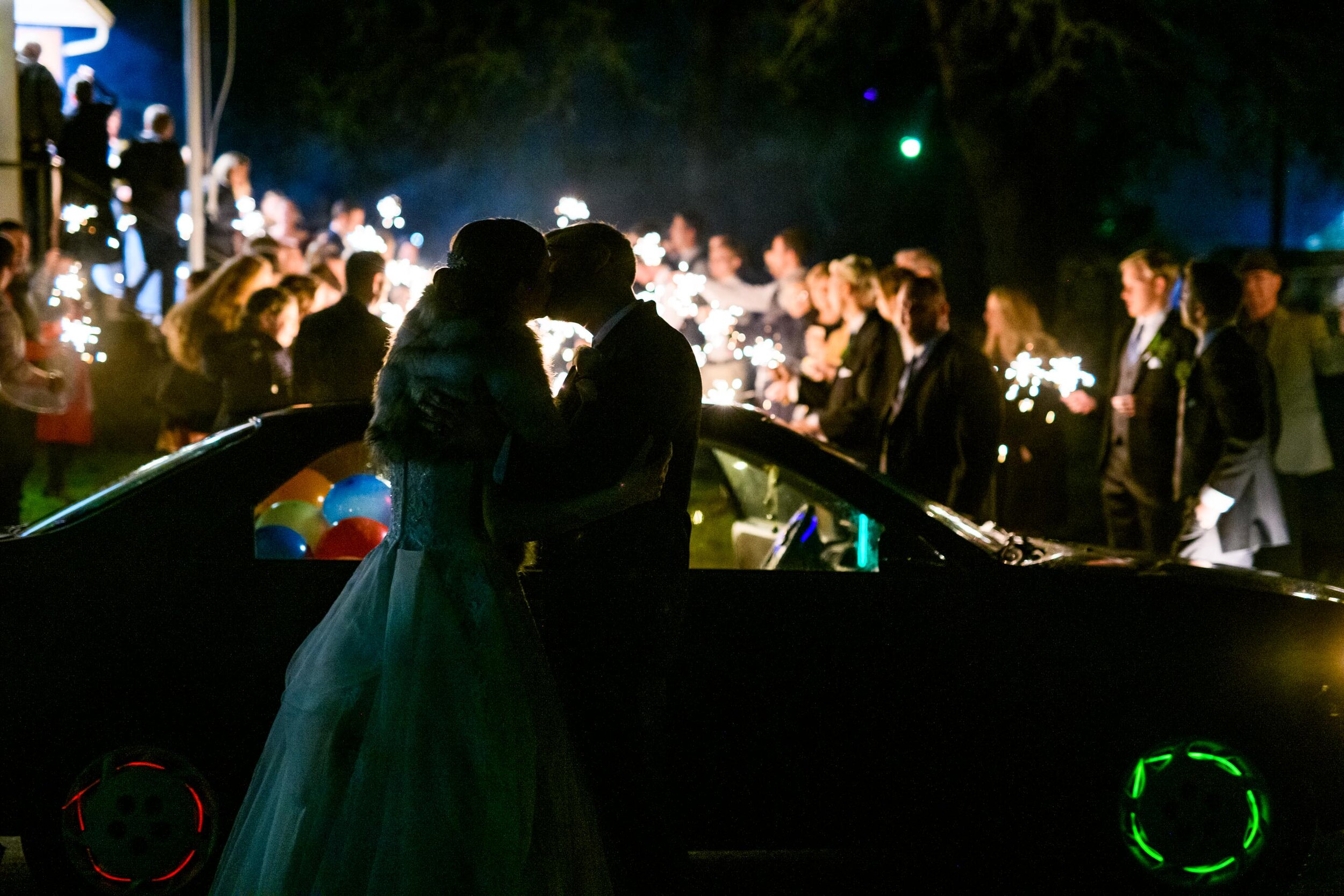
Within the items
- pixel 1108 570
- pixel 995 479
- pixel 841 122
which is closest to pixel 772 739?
pixel 1108 570

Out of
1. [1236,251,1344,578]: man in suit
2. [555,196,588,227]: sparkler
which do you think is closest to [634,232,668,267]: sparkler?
[555,196,588,227]: sparkler

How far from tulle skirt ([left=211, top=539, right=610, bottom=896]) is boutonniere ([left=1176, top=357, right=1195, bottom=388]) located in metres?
4.92

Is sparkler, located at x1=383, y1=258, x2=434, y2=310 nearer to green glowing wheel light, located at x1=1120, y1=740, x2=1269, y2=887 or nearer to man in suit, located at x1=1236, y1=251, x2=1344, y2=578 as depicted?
man in suit, located at x1=1236, y1=251, x2=1344, y2=578

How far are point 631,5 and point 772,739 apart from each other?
63.5ft

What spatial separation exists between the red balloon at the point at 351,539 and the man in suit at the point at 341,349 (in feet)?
9.07

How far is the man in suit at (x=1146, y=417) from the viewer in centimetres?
768

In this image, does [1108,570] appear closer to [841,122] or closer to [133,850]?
[133,850]

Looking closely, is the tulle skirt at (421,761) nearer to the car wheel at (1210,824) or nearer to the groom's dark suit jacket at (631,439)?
the groom's dark suit jacket at (631,439)

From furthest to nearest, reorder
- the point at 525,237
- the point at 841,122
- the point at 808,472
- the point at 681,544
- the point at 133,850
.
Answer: the point at 841,122, the point at 808,472, the point at 133,850, the point at 681,544, the point at 525,237

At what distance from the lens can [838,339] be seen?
9531mm

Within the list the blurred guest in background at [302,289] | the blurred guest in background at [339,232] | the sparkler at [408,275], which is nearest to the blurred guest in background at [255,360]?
the blurred guest in background at [302,289]

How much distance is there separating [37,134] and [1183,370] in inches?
417

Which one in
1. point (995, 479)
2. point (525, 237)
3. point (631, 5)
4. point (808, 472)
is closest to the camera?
point (525, 237)

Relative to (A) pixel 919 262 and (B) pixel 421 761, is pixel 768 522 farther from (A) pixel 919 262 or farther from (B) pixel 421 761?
(A) pixel 919 262
